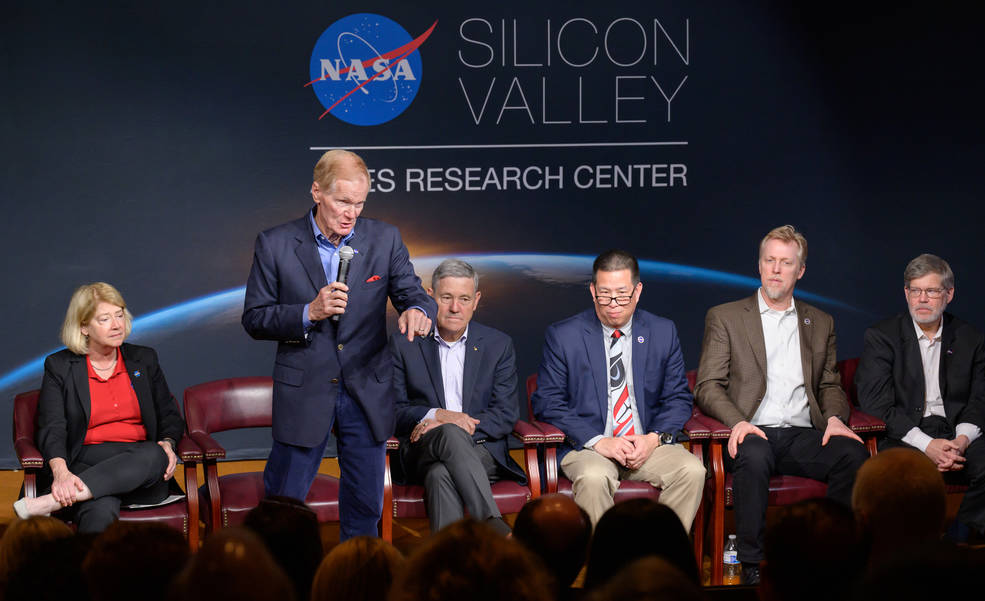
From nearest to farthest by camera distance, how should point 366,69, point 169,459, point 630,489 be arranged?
point 169,459
point 630,489
point 366,69

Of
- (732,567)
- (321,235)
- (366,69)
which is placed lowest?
(732,567)

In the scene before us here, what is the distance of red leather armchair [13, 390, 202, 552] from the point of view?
3885mm

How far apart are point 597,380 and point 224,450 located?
1.65 meters

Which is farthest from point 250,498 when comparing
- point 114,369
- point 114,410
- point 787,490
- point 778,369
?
point 778,369

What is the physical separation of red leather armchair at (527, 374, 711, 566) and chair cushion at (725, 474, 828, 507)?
0.15 metres

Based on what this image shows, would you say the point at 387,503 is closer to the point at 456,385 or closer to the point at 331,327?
the point at 456,385

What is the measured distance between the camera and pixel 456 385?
4504 millimetres

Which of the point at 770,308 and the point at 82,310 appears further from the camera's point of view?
the point at 770,308

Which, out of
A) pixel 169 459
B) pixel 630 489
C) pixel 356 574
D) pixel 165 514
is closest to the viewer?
pixel 356 574

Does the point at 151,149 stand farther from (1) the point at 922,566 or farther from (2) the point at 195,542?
(1) the point at 922,566

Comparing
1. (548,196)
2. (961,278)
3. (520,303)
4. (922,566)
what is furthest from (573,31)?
(922,566)

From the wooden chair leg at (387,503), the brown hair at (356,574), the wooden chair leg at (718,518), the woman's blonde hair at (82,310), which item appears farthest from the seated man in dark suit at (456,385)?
the brown hair at (356,574)

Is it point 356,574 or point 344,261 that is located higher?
point 344,261

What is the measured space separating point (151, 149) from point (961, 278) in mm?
5171
